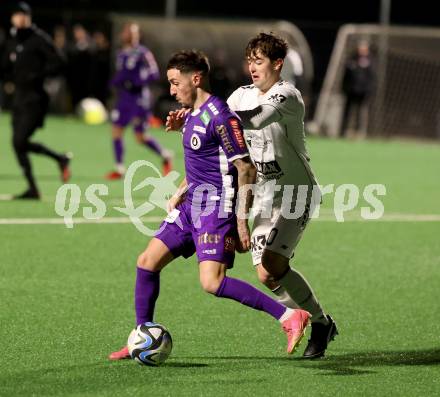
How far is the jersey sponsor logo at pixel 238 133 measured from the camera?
6199 millimetres

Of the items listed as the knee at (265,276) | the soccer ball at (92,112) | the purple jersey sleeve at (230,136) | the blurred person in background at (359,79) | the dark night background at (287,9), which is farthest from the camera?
Result: the dark night background at (287,9)

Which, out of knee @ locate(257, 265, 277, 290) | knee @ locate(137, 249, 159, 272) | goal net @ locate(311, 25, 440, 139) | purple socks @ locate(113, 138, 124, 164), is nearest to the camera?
knee @ locate(137, 249, 159, 272)

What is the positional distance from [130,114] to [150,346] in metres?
11.0

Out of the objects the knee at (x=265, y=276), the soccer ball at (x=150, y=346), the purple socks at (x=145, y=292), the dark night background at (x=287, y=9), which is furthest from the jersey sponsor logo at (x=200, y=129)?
the dark night background at (x=287, y=9)

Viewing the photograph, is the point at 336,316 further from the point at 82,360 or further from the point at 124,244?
the point at 124,244

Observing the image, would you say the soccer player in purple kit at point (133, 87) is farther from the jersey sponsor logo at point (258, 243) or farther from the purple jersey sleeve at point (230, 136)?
the purple jersey sleeve at point (230, 136)

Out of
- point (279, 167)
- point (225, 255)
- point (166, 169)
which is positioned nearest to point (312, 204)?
point (279, 167)

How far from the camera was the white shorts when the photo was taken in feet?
22.2

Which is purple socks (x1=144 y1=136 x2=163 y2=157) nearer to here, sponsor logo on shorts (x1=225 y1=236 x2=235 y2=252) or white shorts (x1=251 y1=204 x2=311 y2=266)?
white shorts (x1=251 y1=204 x2=311 y2=266)

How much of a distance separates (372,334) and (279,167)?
1433mm

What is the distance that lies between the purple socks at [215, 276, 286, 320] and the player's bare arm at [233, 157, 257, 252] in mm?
259

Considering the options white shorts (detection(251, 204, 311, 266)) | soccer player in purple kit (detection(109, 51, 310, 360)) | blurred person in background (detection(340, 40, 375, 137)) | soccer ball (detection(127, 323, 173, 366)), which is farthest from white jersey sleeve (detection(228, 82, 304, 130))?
blurred person in background (detection(340, 40, 375, 137))

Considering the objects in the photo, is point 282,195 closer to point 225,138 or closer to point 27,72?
point 225,138

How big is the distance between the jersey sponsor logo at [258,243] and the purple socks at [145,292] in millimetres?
653
